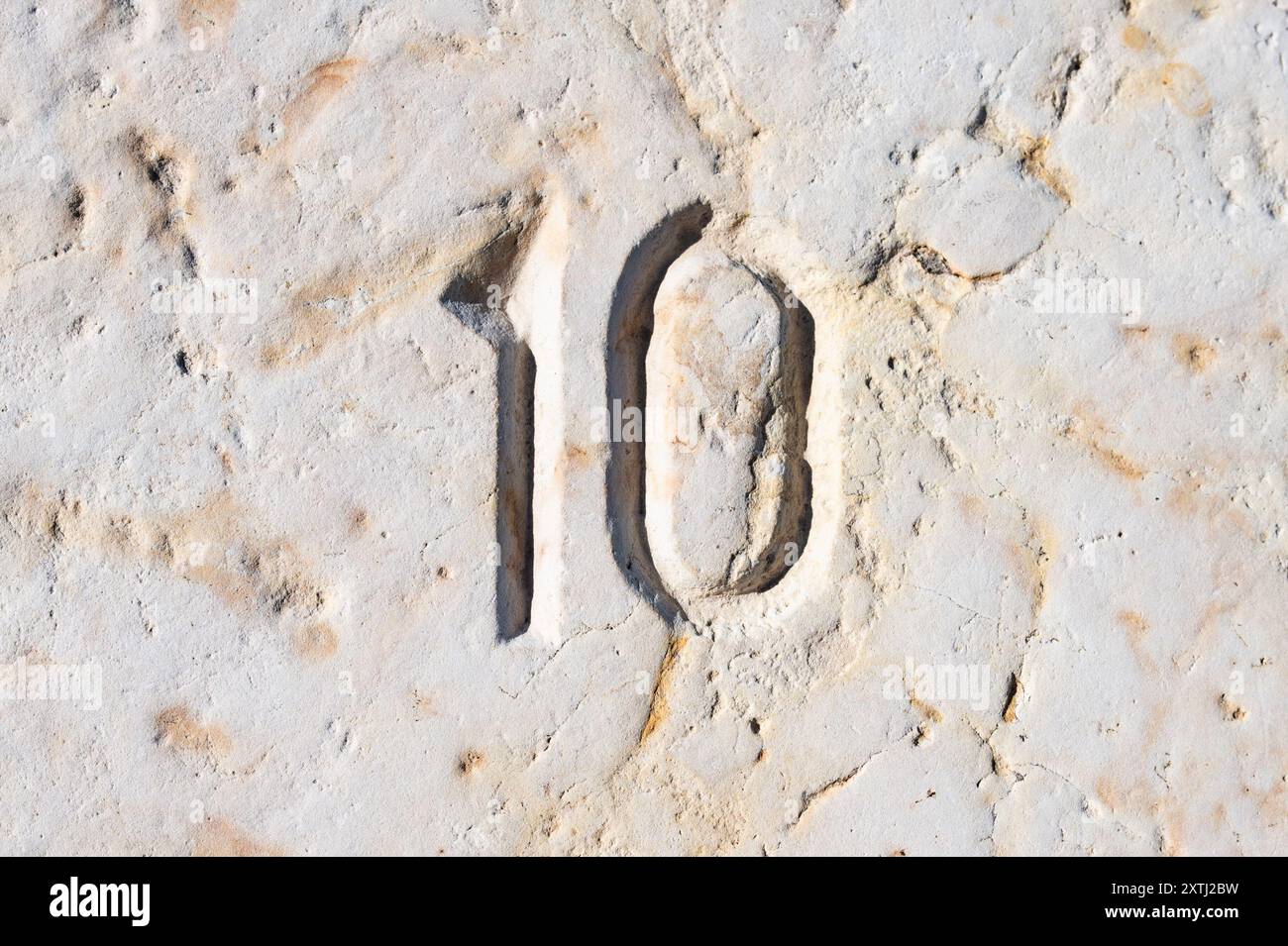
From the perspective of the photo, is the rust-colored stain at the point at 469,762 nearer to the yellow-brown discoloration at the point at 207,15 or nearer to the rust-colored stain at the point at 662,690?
the rust-colored stain at the point at 662,690

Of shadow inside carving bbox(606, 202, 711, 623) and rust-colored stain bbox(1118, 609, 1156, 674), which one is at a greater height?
shadow inside carving bbox(606, 202, 711, 623)

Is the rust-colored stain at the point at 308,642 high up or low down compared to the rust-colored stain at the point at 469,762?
up

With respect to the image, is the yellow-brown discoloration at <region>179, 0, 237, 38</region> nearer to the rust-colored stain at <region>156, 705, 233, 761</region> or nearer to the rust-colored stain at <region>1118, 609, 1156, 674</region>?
the rust-colored stain at <region>156, 705, 233, 761</region>

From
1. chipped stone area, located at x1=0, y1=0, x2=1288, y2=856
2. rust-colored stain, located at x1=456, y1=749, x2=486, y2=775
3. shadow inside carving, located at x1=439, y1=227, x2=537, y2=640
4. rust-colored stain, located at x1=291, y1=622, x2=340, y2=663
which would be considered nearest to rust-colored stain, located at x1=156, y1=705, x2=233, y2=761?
chipped stone area, located at x1=0, y1=0, x2=1288, y2=856

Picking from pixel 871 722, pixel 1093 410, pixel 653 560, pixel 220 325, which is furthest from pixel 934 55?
pixel 220 325

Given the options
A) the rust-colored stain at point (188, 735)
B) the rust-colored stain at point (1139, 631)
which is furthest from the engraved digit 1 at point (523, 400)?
the rust-colored stain at point (1139, 631)

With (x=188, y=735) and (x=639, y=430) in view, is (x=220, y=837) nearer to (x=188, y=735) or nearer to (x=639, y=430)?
(x=188, y=735)

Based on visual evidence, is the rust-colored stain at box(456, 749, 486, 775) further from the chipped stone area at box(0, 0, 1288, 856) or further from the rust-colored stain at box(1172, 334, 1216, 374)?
the rust-colored stain at box(1172, 334, 1216, 374)

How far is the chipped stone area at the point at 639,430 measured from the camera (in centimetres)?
223

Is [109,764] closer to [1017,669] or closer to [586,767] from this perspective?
[586,767]

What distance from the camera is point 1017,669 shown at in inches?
89.0

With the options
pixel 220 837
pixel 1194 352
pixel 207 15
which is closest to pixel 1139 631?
pixel 1194 352

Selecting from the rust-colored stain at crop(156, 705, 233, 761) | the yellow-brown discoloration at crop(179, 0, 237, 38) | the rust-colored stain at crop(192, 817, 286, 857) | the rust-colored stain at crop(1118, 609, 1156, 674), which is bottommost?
the rust-colored stain at crop(192, 817, 286, 857)

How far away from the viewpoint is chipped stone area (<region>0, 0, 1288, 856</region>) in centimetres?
223
